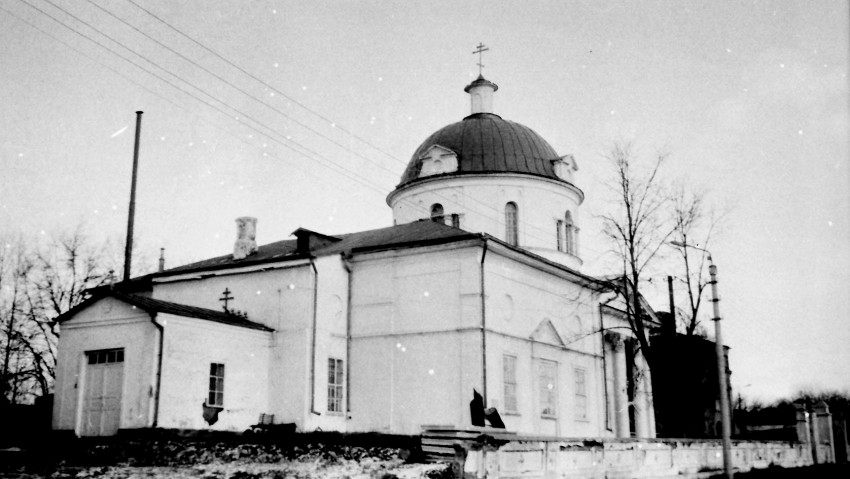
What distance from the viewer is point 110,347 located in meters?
21.8

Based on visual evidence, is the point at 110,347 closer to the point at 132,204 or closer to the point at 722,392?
the point at 132,204

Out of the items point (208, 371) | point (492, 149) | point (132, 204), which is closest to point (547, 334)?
point (492, 149)

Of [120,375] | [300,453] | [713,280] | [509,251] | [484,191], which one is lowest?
[300,453]

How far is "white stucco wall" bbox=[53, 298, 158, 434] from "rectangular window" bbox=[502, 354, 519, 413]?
9548 millimetres

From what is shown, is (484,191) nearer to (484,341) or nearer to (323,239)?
(323,239)

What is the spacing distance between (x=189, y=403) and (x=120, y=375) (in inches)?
70.8

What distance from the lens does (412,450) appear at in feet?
61.5

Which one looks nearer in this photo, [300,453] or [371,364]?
[300,453]

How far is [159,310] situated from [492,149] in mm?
15759

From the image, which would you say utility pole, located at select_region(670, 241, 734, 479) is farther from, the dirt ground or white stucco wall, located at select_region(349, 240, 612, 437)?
the dirt ground

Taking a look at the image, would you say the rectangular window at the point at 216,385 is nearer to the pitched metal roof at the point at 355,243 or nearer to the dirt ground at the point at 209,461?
the dirt ground at the point at 209,461

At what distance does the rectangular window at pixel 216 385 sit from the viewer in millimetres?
22625

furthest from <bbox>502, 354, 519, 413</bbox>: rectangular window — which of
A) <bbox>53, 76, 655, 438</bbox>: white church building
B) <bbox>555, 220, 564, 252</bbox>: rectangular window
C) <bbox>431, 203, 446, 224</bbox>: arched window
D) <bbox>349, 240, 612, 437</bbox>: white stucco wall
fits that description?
<bbox>555, 220, 564, 252</bbox>: rectangular window

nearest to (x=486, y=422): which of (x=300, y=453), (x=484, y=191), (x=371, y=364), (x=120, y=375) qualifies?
(x=371, y=364)
